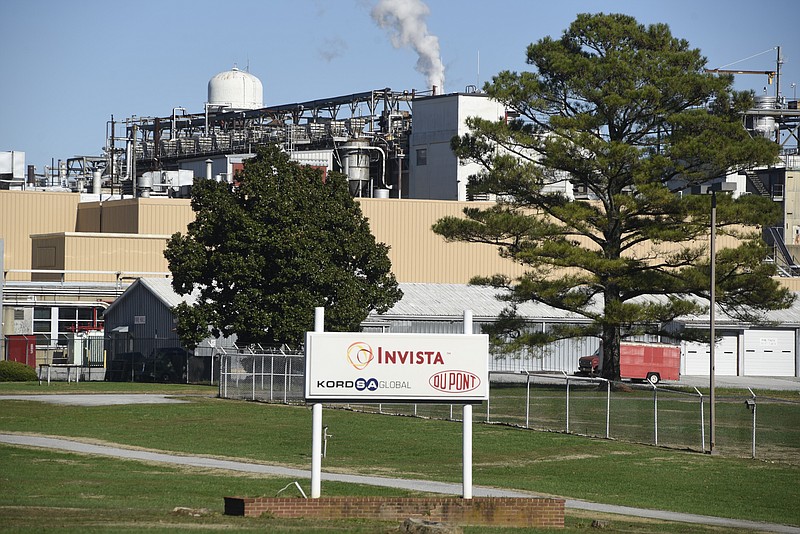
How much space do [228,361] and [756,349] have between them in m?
38.5

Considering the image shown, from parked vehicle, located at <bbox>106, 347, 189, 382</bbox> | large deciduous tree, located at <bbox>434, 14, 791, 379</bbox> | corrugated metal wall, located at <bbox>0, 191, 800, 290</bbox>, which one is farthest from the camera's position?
corrugated metal wall, located at <bbox>0, 191, 800, 290</bbox>

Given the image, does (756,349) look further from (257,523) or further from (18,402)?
(257,523)

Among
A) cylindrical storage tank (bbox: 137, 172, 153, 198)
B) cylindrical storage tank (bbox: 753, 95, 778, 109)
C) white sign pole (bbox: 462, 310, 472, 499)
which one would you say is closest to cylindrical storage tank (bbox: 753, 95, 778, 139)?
cylindrical storage tank (bbox: 753, 95, 778, 109)

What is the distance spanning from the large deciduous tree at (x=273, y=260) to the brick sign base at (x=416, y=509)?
33.1 meters

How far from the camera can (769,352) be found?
240ft

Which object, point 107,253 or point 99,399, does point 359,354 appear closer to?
point 99,399

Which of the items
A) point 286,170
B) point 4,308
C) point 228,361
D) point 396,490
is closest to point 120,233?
point 4,308

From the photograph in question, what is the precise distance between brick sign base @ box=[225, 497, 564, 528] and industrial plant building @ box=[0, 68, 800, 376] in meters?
39.5

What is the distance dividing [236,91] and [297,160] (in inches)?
1283

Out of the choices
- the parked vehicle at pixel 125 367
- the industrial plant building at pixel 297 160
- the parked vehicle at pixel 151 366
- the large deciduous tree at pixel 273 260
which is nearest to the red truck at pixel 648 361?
the industrial plant building at pixel 297 160

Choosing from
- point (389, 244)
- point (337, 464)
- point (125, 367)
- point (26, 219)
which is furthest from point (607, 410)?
point (26, 219)

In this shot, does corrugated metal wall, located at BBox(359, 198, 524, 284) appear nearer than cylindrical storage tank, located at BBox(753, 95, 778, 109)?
Yes

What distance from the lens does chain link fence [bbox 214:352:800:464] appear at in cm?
3428

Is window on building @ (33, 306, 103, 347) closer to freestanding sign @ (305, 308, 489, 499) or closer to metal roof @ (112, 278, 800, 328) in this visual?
metal roof @ (112, 278, 800, 328)
